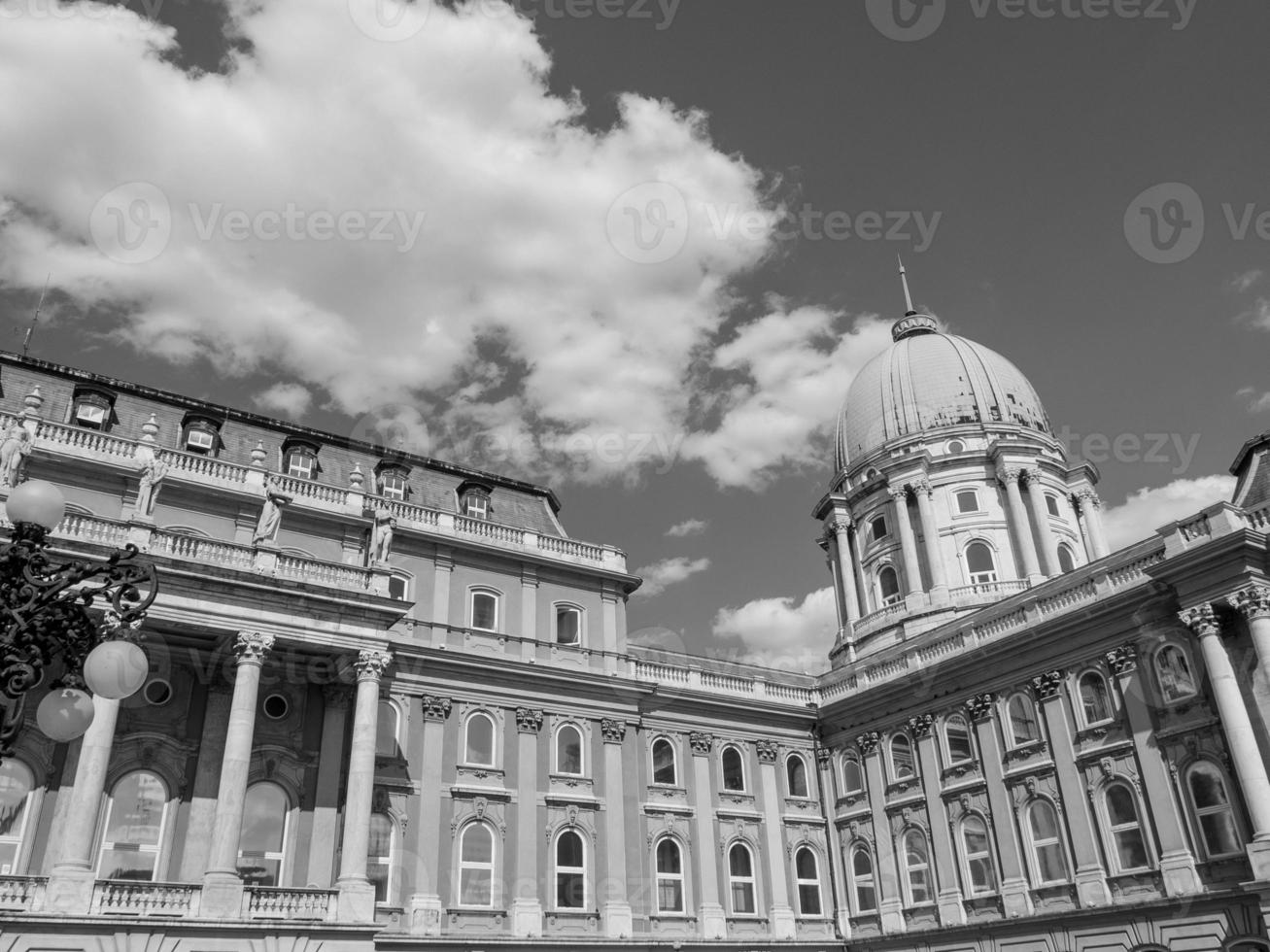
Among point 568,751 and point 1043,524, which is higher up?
point 1043,524

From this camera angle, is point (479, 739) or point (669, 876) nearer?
point (479, 739)

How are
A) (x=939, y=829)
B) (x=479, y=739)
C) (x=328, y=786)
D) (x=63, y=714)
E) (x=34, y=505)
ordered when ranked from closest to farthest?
(x=63, y=714) → (x=34, y=505) → (x=328, y=786) → (x=479, y=739) → (x=939, y=829)

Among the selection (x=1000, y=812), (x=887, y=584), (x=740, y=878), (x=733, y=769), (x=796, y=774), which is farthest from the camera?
(x=887, y=584)

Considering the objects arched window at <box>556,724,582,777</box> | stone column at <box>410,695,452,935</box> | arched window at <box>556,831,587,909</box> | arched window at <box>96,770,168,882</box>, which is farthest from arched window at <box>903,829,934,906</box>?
arched window at <box>96,770,168,882</box>

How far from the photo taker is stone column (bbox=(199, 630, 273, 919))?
23.4 meters

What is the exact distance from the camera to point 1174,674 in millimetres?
28891

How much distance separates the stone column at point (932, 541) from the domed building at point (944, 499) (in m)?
0.06

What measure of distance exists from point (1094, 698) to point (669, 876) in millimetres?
15041

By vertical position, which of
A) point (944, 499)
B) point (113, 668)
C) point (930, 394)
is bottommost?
point (113, 668)

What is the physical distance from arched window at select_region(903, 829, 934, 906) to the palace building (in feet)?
0.48

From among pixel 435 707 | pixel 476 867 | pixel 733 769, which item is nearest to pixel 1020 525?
pixel 733 769

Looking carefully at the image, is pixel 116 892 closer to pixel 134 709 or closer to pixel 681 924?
pixel 134 709

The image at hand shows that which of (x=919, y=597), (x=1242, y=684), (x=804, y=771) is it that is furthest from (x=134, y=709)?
(x=919, y=597)

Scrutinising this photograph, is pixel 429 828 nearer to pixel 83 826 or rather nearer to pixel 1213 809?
pixel 83 826
